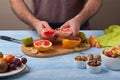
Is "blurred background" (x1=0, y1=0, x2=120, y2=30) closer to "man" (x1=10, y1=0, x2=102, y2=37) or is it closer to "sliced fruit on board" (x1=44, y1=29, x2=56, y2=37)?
"man" (x1=10, y1=0, x2=102, y2=37)

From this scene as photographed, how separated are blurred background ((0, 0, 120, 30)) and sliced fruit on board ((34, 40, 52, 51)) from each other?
1322 millimetres

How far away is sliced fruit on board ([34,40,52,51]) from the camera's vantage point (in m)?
1.30

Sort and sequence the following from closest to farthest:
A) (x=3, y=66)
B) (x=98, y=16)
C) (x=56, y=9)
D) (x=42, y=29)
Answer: (x=3, y=66)
(x=42, y=29)
(x=56, y=9)
(x=98, y=16)

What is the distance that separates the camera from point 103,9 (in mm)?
2596

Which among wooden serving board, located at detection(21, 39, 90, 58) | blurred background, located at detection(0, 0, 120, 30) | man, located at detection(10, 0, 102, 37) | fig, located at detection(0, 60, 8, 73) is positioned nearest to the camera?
fig, located at detection(0, 60, 8, 73)

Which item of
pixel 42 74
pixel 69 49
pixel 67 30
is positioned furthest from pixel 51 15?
pixel 42 74

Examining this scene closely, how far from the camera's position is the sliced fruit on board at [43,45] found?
1297 millimetres

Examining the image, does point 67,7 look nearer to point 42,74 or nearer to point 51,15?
point 51,15

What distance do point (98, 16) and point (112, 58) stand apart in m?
1.53

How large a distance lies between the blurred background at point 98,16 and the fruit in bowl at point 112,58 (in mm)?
1474

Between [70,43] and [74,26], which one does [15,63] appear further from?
[74,26]

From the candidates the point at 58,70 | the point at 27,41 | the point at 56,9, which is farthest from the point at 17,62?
the point at 56,9

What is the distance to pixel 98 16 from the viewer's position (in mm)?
2619

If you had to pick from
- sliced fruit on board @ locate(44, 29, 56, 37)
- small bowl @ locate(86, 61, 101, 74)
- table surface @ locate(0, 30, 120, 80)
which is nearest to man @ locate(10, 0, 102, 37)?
A: sliced fruit on board @ locate(44, 29, 56, 37)
